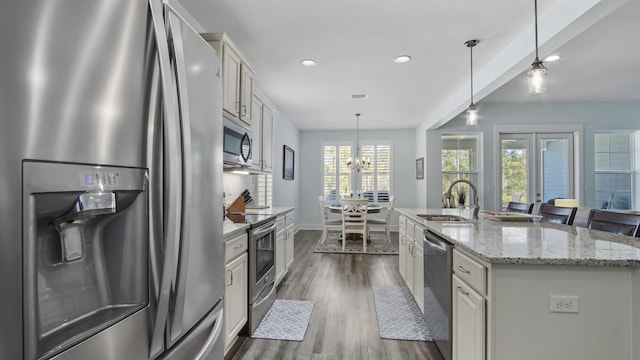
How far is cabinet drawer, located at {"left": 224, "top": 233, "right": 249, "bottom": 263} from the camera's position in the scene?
1.85 meters

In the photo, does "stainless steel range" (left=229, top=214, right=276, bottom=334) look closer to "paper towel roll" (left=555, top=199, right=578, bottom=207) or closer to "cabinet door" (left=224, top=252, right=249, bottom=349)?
"cabinet door" (left=224, top=252, right=249, bottom=349)

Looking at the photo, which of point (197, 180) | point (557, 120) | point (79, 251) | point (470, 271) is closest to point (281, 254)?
point (470, 271)

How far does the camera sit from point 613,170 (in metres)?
5.55

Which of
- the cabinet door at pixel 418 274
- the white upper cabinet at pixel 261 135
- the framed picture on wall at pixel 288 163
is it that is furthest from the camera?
the framed picture on wall at pixel 288 163

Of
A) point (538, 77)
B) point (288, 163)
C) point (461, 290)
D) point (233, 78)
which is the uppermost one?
point (233, 78)

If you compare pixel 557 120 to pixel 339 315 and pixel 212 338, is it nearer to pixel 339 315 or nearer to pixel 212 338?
pixel 339 315

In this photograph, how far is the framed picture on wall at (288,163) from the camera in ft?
19.9

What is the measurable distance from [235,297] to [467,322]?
1399 millimetres

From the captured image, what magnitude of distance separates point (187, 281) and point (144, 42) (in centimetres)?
72

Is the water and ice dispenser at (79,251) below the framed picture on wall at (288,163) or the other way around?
below

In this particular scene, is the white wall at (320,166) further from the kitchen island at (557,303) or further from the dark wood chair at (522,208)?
the kitchen island at (557,303)

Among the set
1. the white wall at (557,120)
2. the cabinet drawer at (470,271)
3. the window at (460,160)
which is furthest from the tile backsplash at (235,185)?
the white wall at (557,120)

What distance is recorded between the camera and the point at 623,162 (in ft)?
18.1

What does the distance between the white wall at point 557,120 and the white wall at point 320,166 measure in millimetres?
1559
